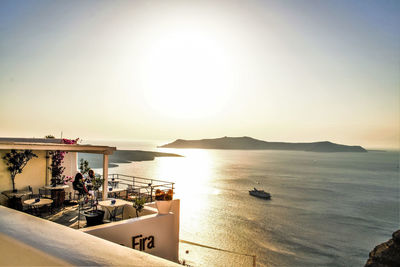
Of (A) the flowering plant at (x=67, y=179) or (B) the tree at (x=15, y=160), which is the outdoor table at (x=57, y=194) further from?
(B) the tree at (x=15, y=160)

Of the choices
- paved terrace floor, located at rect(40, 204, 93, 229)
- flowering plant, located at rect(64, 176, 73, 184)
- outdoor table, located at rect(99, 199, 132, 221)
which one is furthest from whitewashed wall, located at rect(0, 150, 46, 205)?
outdoor table, located at rect(99, 199, 132, 221)

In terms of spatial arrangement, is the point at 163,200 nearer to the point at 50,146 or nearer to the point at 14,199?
the point at 50,146

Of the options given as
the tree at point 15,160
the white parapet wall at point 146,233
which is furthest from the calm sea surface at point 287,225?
the tree at point 15,160

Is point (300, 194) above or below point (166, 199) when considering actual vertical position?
below

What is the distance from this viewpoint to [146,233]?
8.57m

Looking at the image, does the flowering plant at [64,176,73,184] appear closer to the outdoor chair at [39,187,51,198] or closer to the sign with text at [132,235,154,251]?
the outdoor chair at [39,187,51,198]

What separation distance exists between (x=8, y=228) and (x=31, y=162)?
Result: 38.4 ft

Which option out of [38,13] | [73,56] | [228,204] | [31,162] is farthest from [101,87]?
[228,204]

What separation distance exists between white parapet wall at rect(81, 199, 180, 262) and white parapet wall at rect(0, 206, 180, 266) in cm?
621

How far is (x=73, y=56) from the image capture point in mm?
17344

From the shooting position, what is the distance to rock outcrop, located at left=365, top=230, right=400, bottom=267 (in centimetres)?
2514

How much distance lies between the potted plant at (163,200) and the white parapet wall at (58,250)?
6996 millimetres

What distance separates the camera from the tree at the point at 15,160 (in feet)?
34.2

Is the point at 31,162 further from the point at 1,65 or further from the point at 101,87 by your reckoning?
the point at 101,87
